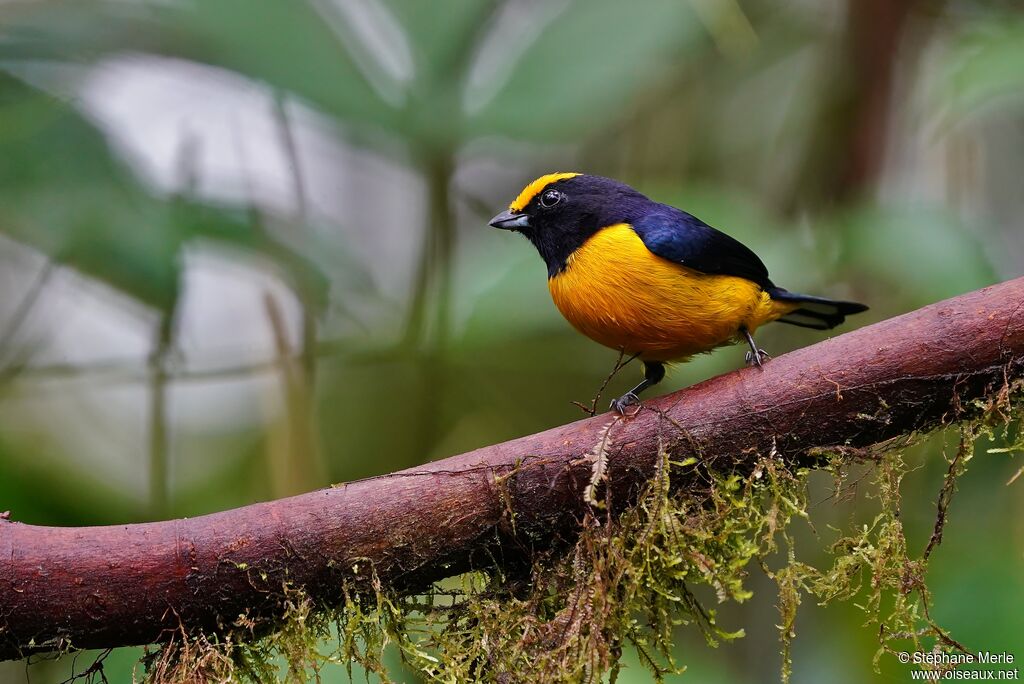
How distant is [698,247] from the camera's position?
2.38 metres

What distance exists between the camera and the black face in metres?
2.68

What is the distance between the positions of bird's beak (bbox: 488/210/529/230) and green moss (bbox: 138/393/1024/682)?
1.22 metres

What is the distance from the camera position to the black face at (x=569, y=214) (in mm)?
2676

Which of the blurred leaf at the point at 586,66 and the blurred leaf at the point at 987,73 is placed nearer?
the blurred leaf at the point at 987,73

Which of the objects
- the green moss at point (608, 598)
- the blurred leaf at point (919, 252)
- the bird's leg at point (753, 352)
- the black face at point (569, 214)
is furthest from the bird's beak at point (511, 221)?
the green moss at point (608, 598)

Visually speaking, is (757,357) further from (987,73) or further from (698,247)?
(987,73)

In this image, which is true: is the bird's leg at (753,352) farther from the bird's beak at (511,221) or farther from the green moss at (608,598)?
the bird's beak at (511,221)

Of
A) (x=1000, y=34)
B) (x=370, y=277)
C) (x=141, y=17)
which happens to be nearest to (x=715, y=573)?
(x=1000, y=34)

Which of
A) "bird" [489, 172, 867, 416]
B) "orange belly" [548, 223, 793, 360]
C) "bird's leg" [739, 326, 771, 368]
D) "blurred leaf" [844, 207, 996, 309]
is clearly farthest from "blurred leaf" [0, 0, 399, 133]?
"blurred leaf" [844, 207, 996, 309]

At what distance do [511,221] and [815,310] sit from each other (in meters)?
0.93

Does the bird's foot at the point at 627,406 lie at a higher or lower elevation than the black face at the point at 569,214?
lower

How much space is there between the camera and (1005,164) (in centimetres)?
455

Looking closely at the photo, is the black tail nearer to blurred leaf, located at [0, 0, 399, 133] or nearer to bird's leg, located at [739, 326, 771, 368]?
bird's leg, located at [739, 326, 771, 368]

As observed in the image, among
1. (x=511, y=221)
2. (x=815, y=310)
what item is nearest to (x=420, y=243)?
(x=511, y=221)
